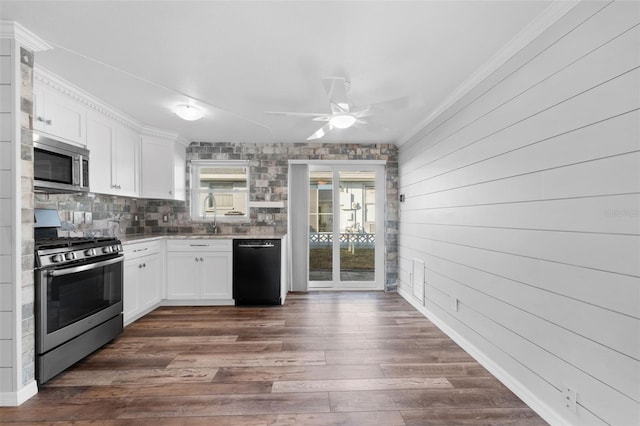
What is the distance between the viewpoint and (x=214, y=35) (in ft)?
6.64

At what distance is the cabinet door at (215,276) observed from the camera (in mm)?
4105

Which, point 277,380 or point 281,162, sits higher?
point 281,162

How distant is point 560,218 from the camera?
5.68 ft

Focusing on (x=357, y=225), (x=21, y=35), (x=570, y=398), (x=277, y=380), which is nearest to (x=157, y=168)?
(x=21, y=35)

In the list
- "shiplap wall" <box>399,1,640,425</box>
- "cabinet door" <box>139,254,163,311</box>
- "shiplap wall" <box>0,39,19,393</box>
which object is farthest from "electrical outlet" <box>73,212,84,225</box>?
"shiplap wall" <box>399,1,640,425</box>

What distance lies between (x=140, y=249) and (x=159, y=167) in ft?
4.09

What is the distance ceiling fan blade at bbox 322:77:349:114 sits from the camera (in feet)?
7.22

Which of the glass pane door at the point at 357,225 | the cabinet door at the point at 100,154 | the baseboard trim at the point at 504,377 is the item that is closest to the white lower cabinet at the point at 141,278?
the cabinet door at the point at 100,154

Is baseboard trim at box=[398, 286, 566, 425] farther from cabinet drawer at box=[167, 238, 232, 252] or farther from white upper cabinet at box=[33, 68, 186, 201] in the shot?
white upper cabinet at box=[33, 68, 186, 201]

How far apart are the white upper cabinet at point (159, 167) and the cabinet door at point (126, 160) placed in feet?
0.45

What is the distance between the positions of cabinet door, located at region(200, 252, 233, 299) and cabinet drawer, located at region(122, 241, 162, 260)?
575 mm

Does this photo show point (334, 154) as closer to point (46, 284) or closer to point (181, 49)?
point (181, 49)

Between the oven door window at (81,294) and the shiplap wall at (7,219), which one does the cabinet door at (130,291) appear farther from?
the shiplap wall at (7,219)

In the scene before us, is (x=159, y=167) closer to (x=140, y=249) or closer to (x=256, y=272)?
(x=140, y=249)
